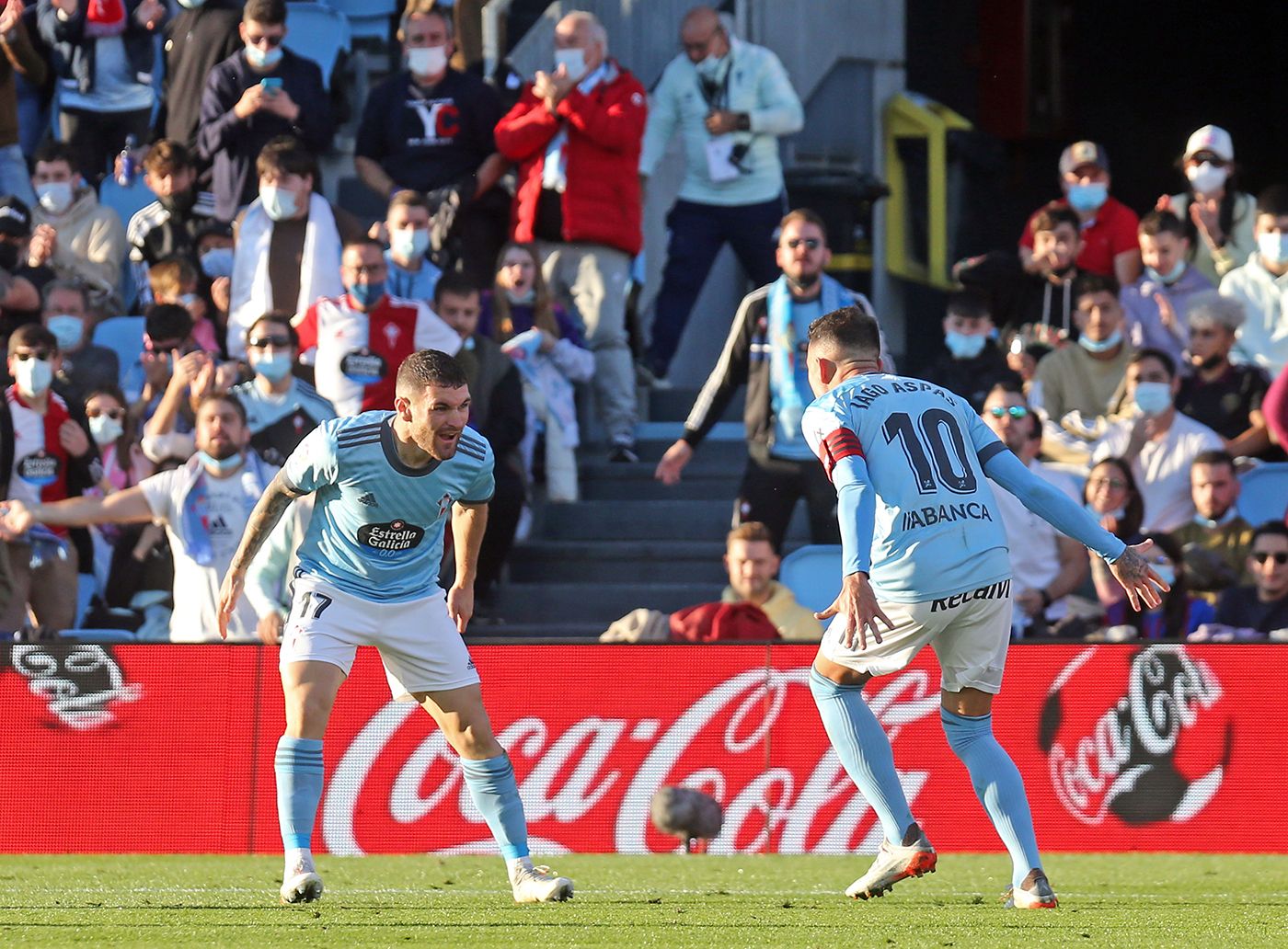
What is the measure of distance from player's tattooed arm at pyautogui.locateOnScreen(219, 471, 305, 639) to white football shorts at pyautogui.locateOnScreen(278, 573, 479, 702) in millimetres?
202

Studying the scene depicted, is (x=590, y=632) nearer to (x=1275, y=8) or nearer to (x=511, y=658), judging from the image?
(x=511, y=658)

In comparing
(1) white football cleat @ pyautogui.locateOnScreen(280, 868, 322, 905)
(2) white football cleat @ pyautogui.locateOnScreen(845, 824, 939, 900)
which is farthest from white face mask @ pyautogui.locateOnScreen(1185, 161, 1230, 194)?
(1) white football cleat @ pyautogui.locateOnScreen(280, 868, 322, 905)

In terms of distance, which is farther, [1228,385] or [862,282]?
[862,282]

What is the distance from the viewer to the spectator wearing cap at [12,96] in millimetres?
14109

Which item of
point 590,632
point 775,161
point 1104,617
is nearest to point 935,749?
point 1104,617

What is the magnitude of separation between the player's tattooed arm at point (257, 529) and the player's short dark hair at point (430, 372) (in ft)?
1.79

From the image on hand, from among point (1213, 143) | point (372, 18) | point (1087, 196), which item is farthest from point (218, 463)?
point (1213, 143)

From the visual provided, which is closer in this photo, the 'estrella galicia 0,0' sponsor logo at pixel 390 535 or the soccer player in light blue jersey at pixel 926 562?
the soccer player in light blue jersey at pixel 926 562

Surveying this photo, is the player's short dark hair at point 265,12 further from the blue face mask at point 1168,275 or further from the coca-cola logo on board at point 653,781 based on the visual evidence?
the blue face mask at point 1168,275

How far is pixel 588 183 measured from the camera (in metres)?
12.7

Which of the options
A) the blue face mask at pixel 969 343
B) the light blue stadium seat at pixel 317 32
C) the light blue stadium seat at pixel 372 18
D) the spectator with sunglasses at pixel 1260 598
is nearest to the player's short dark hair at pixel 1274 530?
the spectator with sunglasses at pixel 1260 598

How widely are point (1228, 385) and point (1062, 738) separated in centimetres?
316

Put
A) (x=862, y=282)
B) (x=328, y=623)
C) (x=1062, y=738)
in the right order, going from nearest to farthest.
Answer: (x=328, y=623)
(x=1062, y=738)
(x=862, y=282)

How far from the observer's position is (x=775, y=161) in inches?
520
